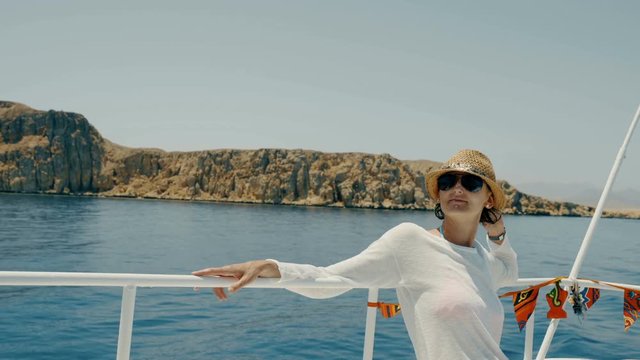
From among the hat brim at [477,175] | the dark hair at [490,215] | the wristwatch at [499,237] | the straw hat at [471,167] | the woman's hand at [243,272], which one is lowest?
the woman's hand at [243,272]

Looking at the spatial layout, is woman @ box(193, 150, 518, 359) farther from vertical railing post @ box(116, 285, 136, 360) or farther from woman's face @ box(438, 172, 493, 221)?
vertical railing post @ box(116, 285, 136, 360)

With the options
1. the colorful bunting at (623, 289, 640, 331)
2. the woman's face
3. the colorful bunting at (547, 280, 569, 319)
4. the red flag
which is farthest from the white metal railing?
the colorful bunting at (623, 289, 640, 331)

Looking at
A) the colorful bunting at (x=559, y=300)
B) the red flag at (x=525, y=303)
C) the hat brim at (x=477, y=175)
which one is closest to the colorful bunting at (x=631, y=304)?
the colorful bunting at (x=559, y=300)

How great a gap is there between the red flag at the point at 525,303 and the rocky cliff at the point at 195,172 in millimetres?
144677

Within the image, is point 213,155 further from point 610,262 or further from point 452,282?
point 452,282

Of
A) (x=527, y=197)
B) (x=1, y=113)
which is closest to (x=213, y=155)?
(x=1, y=113)

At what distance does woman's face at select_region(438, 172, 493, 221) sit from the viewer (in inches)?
95.0

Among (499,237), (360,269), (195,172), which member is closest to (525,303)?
(499,237)

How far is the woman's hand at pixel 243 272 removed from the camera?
2008 mm

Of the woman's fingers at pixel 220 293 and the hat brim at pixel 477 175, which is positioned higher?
the hat brim at pixel 477 175

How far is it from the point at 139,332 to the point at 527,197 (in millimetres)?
183312

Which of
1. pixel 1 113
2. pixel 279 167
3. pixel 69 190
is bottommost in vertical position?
pixel 69 190

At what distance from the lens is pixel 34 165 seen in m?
153

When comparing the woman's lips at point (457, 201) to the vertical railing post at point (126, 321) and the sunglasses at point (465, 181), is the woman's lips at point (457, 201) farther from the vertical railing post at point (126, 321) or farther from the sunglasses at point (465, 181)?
the vertical railing post at point (126, 321)
